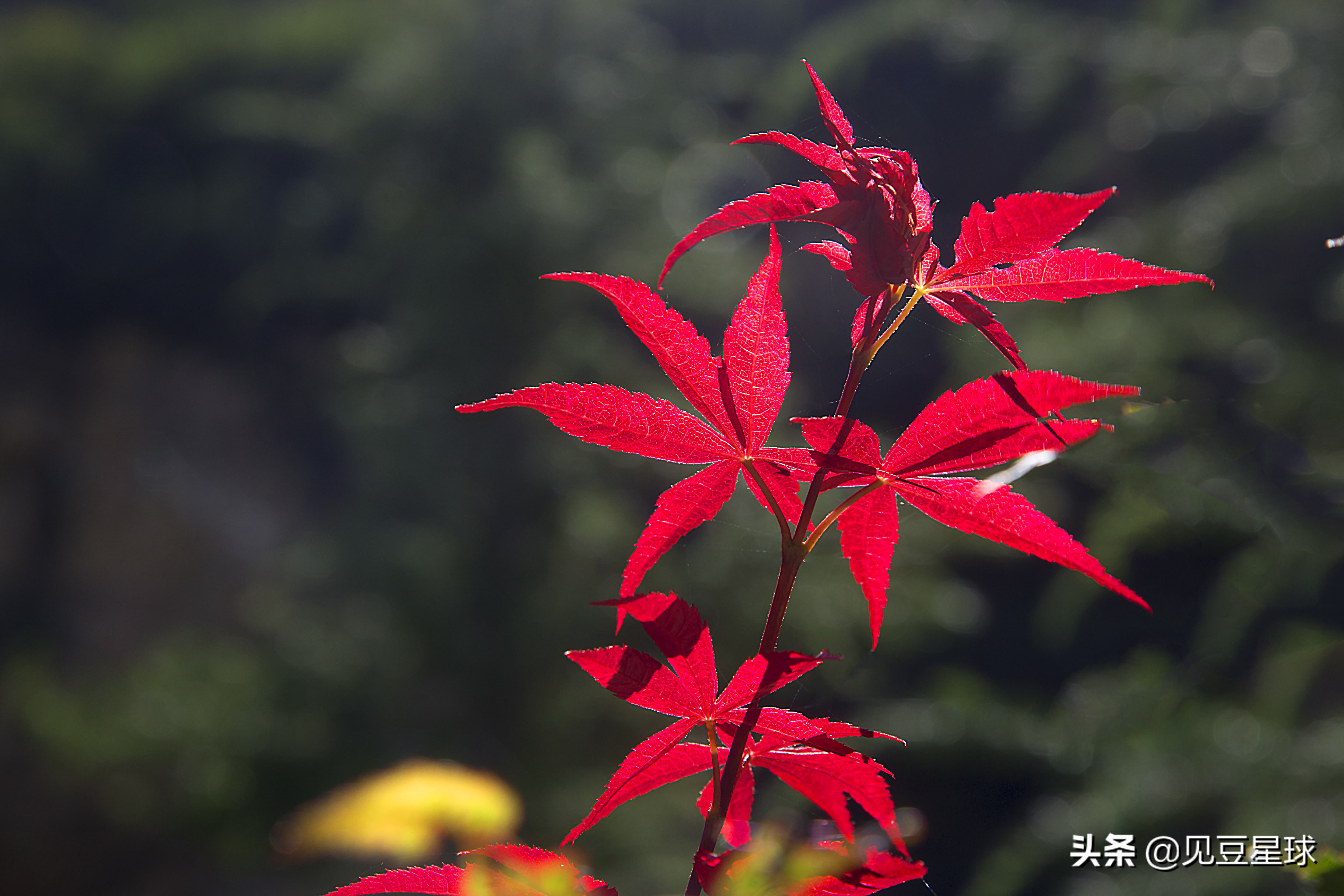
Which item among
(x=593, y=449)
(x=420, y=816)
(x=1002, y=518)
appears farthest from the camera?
(x=593, y=449)

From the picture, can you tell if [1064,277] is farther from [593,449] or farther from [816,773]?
[593,449]

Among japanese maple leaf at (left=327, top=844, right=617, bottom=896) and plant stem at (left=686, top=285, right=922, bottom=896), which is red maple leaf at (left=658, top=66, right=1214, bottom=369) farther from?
japanese maple leaf at (left=327, top=844, right=617, bottom=896)

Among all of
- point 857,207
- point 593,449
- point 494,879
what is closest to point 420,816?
point 494,879

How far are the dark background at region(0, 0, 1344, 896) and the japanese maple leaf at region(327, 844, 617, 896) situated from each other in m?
0.08

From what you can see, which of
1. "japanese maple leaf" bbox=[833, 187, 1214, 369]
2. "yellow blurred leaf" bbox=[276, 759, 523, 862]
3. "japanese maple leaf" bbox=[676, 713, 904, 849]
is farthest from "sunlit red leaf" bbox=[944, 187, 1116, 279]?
"yellow blurred leaf" bbox=[276, 759, 523, 862]

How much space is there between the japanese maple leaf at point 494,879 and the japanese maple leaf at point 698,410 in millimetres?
63

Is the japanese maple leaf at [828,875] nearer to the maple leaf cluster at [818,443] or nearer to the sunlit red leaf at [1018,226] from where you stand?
the maple leaf cluster at [818,443]

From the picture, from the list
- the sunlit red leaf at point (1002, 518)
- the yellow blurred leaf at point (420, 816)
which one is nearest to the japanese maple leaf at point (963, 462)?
the sunlit red leaf at point (1002, 518)

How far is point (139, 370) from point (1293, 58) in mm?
3347

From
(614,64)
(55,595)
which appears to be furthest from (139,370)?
(614,64)

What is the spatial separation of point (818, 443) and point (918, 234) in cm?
5

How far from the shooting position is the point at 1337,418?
0.84m

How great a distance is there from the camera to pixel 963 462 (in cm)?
19

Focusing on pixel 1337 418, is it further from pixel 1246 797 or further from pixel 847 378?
pixel 847 378
